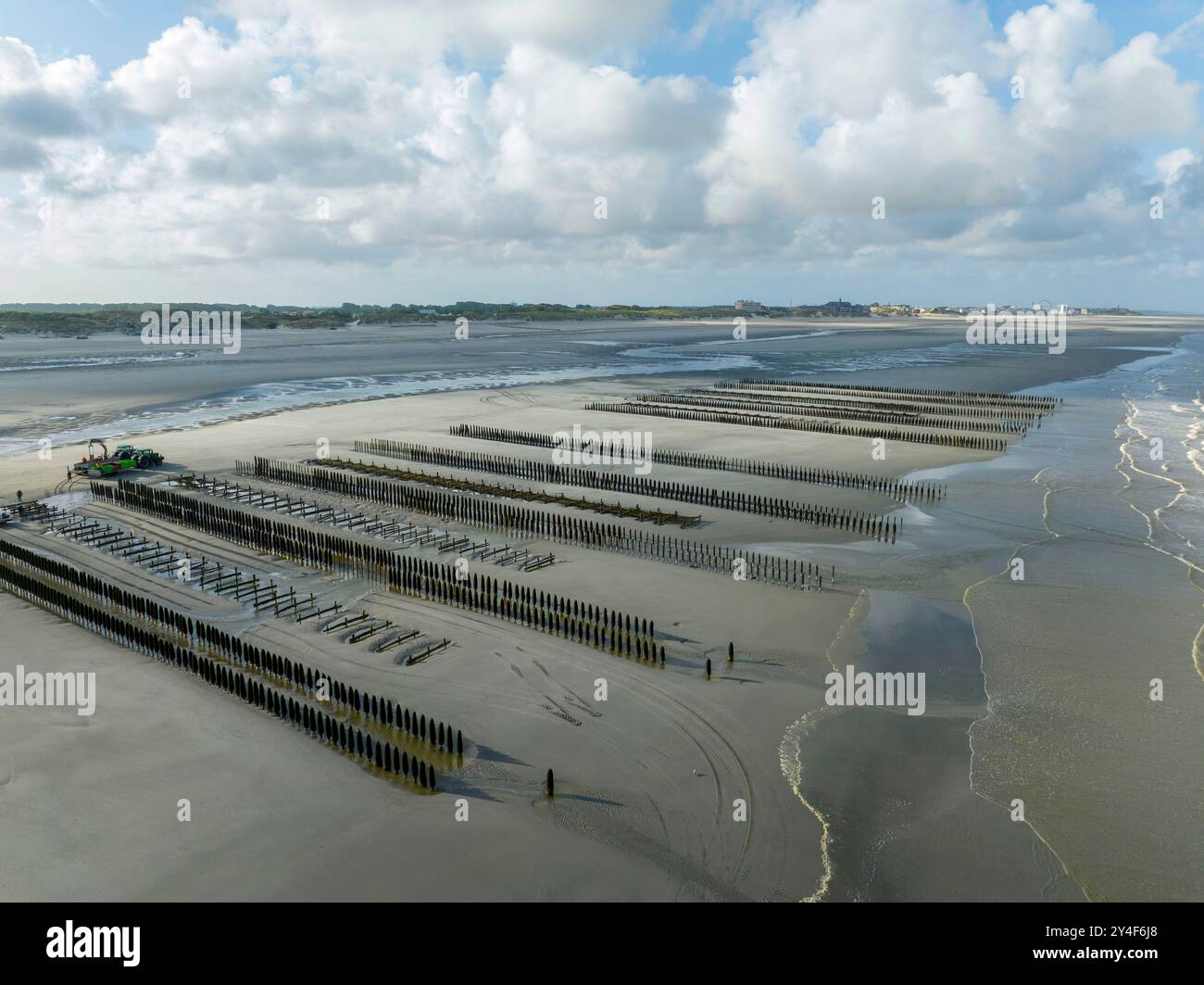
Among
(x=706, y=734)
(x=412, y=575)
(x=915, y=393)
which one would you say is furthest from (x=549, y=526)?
(x=915, y=393)

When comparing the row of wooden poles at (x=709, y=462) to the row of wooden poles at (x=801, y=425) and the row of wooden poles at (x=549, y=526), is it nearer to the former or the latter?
the row of wooden poles at (x=549, y=526)

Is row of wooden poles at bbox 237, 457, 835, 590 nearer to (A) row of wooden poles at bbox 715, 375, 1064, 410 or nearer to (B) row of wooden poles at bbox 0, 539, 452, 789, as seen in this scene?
(B) row of wooden poles at bbox 0, 539, 452, 789

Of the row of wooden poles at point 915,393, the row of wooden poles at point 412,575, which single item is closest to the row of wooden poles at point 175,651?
the row of wooden poles at point 412,575

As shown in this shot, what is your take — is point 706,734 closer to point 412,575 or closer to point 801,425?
point 412,575

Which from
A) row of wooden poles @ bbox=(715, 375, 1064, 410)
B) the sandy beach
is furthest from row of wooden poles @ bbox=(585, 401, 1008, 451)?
row of wooden poles @ bbox=(715, 375, 1064, 410)
